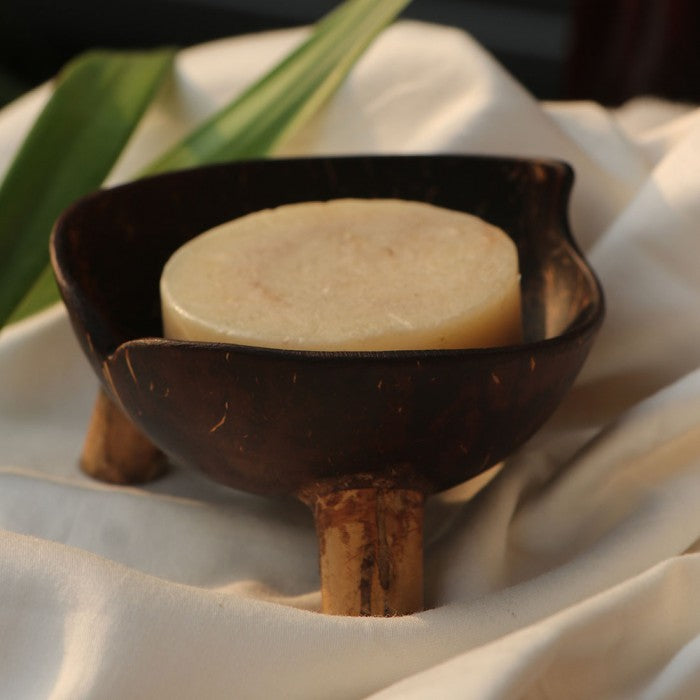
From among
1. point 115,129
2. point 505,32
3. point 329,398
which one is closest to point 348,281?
point 329,398

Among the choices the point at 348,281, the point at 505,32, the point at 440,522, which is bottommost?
the point at 505,32

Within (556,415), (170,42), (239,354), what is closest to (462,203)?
(556,415)

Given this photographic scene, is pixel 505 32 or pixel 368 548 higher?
pixel 368 548

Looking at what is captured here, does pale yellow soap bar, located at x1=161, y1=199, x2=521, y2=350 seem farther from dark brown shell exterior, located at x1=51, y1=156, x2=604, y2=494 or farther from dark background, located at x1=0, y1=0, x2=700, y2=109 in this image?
dark background, located at x1=0, y1=0, x2=700, y2=109

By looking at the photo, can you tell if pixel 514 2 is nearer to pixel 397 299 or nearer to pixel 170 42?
pixel 170 42

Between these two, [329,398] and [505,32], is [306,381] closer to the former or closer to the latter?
[329,398]
